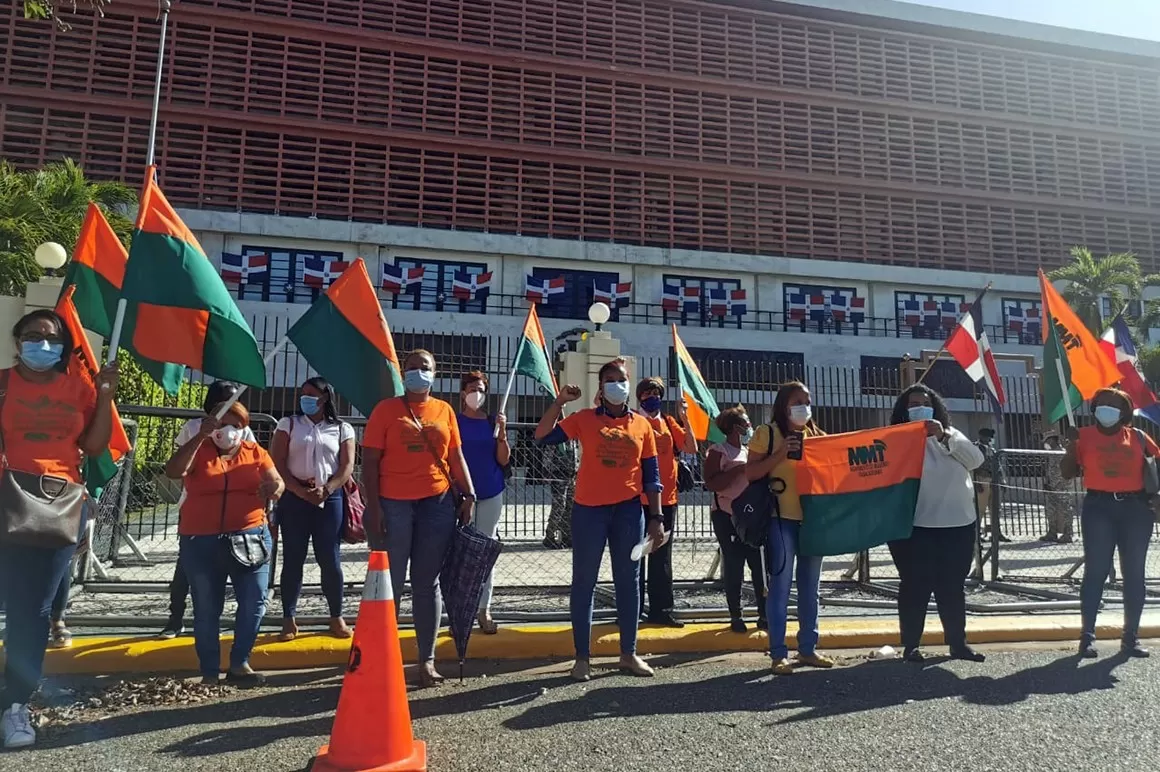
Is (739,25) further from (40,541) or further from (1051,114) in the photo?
(40,541)

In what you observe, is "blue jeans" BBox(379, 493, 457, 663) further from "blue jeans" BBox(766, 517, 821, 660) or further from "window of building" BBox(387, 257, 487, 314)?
"window of building" BBox(387, 257, 487, 314)

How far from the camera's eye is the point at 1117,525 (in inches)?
202

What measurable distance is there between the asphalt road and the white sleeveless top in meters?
1.32

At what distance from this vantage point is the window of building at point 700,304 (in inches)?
1097

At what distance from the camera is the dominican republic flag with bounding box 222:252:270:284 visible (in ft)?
80.2

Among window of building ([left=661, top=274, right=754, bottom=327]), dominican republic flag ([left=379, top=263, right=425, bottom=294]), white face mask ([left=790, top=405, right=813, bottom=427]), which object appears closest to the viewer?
white face mask ([left=790, top=405, right=813, bottom=427])

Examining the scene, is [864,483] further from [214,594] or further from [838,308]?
[838,308]

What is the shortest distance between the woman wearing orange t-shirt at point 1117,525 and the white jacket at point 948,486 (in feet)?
3.18

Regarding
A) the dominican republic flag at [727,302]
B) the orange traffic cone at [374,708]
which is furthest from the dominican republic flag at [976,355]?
the dominican republic flag at [727,302]

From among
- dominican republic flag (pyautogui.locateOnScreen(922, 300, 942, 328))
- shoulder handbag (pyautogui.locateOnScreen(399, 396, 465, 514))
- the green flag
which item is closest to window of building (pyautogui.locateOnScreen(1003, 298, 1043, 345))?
dominican republic flag (pyautogui.locateOnScreen(922, 300, 942, 328))

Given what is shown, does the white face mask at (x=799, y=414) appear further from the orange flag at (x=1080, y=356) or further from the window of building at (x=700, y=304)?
the window of building at (x=700, y=304)

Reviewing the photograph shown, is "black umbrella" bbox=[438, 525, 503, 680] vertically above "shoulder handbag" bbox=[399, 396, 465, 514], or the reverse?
"shoulder handbag" bbox=[399, 396, 465, 514]

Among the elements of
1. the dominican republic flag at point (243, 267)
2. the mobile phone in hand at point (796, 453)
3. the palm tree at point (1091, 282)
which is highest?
the dominican republic flag at point (243, 267)

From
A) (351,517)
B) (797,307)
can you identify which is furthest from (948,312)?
(351,517)
